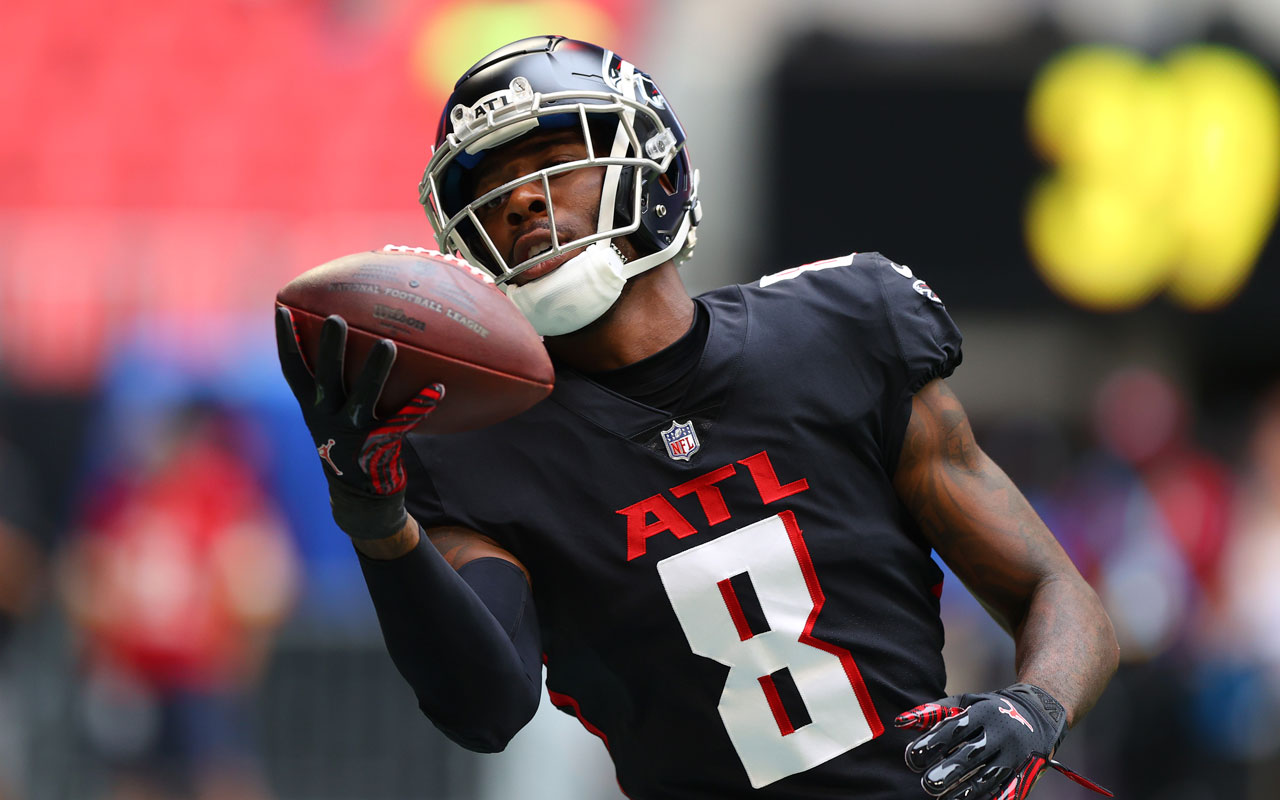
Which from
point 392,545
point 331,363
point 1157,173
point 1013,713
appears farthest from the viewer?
point 1157,173

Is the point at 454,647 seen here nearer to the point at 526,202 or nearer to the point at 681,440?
the point at 681,440

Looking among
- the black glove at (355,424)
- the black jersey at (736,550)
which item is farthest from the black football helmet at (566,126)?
the black glove at (355,424)

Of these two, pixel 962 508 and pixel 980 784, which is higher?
pixel 962 508

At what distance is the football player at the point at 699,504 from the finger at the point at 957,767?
1.3 inches

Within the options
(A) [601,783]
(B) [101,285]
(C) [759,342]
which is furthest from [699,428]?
(B) [101,285]

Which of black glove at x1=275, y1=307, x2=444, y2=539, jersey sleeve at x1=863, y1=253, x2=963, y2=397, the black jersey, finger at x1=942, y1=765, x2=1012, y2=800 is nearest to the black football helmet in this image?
the black jersey

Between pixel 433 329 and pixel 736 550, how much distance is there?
591mm

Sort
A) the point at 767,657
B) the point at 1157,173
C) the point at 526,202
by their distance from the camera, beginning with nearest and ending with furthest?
the point at 767,657
the point at 526,202
the point at 1157,173

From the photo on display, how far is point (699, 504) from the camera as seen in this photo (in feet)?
8.06

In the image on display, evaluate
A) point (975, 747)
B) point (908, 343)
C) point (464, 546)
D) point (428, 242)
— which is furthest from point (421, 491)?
point (428, 242)

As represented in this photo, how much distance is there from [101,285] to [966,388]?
536 cm

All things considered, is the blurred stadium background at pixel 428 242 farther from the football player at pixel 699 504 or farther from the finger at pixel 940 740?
the finger at pixel 940 740

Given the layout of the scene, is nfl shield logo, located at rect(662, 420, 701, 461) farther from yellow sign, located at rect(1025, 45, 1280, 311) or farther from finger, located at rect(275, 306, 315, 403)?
yellow sign, located at rect(1025, 45, 1280, 311)

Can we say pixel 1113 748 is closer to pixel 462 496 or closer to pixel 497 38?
pixel 462 496
